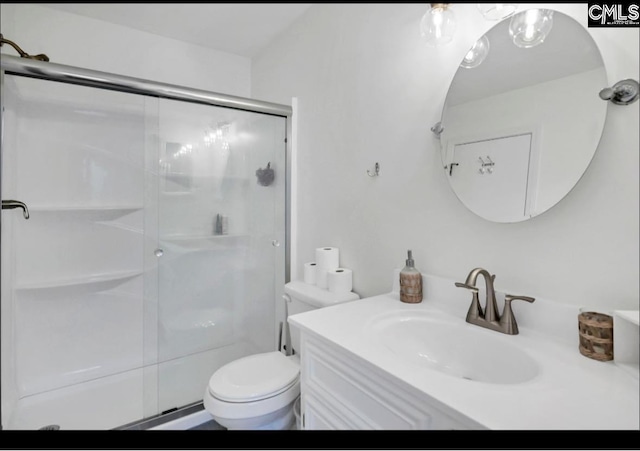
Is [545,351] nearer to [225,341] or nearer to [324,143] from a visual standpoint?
[324,143]

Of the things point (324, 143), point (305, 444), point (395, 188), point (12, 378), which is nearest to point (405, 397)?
point (305, 444)

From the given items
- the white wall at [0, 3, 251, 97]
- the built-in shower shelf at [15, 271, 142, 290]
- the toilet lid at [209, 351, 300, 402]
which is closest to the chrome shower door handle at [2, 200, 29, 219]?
the built-in shower shelf at [15, 271, 142, 290]

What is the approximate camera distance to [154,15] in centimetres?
52

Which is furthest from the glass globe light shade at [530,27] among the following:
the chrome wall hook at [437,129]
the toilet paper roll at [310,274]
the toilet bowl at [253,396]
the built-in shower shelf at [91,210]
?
the built-in shower shelf at [91,210]

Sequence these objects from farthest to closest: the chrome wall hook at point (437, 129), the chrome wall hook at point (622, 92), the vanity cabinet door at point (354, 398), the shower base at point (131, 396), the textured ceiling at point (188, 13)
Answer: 1. the shower base at point (131, 396)
2. the chrome wall hook at point (437, 129)
3. the chrome wall hook at point (622, 92)
4. the vanity cabinet door at point (354, 398)
5. the textured ceiling at point (188, 13)

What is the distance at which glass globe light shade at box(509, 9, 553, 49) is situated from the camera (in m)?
0.79

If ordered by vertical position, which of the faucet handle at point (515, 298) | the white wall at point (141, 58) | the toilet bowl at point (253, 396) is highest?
the white wall at point (141, 58)

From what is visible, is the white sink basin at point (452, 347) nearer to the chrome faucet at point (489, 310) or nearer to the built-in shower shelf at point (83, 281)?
the chrome faucet at point (489, 310)

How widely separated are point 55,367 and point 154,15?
1883 millimetres

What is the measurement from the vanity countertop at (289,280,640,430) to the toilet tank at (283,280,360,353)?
44 centimetres

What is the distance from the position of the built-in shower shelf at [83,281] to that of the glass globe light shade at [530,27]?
192 centimetres

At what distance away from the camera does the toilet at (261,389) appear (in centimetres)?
108

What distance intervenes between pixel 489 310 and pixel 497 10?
0.81 metres

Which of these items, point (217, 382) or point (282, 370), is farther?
point (282, 370)
